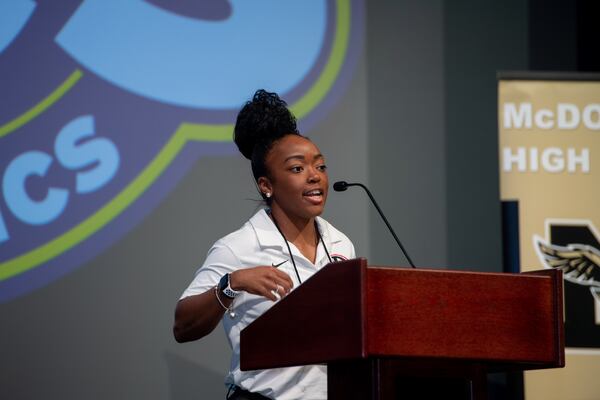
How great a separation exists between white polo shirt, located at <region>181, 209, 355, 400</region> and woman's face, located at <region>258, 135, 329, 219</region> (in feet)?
0.27

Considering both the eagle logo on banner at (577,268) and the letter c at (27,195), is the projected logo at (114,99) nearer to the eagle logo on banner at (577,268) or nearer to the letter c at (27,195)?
the letter c at (27,195)

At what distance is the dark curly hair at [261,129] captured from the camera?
2787mm

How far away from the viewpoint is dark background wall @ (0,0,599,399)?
341cm

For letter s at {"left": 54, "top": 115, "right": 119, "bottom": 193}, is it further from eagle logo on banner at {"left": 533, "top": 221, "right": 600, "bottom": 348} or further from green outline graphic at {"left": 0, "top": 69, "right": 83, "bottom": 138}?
eagle logo on banner at {"left": 533, "top": 221, "right": 600, "bottom": 348}

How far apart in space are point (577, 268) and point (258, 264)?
160 cm

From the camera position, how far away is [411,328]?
5.62 ft

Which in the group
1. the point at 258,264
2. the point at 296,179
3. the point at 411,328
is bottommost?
the point at 411,328

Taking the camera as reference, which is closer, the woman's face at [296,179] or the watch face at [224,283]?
the watch face at [224,283]

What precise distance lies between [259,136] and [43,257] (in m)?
1.14

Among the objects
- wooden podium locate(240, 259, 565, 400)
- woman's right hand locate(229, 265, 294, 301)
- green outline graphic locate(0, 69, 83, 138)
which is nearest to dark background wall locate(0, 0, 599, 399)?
green outline graphic locate(0, 69, 83, 138)

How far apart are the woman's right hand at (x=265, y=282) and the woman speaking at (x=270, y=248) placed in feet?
0.20

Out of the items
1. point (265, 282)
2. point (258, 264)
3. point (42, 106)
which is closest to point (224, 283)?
point (265, 282)

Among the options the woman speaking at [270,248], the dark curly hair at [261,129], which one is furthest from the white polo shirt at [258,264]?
the dark curly hair at [261,129]

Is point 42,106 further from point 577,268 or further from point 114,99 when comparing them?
point 577,268
